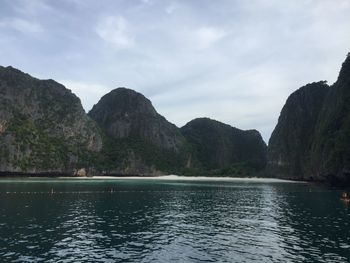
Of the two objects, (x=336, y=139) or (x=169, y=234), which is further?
(x=336, y=139)

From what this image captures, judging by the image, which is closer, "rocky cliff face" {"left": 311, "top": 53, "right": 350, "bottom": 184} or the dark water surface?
the dark water surface

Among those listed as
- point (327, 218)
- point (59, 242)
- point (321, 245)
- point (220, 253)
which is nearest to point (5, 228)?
point (59, 242)

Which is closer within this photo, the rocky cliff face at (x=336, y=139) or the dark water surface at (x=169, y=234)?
the dark water surface at (x=169, y=234)

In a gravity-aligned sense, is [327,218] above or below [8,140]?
below

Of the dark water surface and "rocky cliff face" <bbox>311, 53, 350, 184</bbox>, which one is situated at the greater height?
"rocky cliff face" <bbox>311, 53, 350, 184</bbox>

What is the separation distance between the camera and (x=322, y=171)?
129375mm

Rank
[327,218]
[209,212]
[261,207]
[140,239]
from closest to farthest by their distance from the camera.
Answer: [140,239] → [327,218] → [209,212] → [261,207]

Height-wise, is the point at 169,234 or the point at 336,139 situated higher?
the point at 336,139

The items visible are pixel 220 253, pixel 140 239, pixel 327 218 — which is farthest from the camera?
pixel 327 218

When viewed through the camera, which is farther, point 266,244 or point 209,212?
point 209,212

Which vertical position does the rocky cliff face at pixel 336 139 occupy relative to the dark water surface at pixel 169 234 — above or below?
above

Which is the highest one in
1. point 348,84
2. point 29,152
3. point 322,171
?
point 348,84

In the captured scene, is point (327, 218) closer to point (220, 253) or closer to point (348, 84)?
point (220, 253)

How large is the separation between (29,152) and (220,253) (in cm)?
18414
